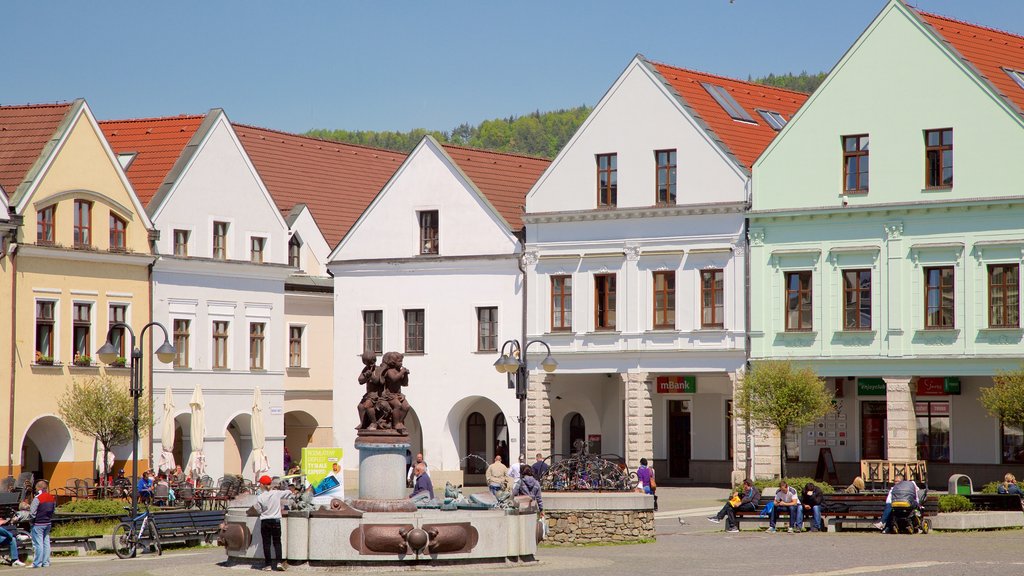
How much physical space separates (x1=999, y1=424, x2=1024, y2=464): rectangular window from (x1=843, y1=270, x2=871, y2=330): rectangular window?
4.96 meters

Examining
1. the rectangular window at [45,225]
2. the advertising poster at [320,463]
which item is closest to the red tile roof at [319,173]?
the rectangular window at [45,225]

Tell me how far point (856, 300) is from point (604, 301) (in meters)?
8.56

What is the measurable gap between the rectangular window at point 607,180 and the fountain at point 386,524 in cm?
2802

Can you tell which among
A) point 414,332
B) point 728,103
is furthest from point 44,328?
point 728,103

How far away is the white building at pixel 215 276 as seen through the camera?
199 feet

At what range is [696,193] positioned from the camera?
58.1m

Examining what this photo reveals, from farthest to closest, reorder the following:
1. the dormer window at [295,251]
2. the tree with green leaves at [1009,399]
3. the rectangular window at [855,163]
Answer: the dormer window at [295,251], the rectangular window at [855,163], the tree with green leaves at [1009,399]

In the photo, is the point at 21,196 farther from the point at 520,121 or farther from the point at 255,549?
the point at 520,121

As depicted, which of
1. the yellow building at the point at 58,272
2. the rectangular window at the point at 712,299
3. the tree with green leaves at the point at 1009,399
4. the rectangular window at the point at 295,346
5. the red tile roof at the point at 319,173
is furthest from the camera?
the red tile roof at the point at 319,173

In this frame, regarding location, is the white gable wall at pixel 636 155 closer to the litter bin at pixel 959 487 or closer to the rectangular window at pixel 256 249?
the rectangular window at pixel 256 249

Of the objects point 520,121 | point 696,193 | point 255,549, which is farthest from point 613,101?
point 520,121

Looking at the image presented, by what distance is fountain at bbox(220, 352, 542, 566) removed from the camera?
3006cm

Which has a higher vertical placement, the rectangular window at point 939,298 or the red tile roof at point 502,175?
the red tile roof at point 502,175

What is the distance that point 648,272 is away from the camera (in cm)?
5903
